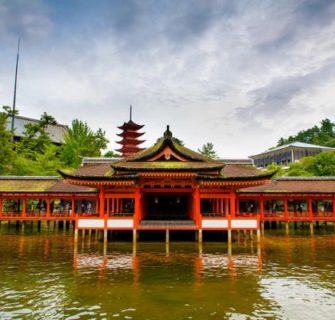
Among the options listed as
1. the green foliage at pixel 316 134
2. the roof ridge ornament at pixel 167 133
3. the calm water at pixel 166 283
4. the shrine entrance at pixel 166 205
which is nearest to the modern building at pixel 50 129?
the shrine entrance at pixel 166 205

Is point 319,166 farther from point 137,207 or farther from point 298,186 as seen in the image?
point 137,207

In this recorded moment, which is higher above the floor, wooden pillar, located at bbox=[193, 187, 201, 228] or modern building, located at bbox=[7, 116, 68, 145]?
modern building, located at bbox=[7, 116, 68, 145]

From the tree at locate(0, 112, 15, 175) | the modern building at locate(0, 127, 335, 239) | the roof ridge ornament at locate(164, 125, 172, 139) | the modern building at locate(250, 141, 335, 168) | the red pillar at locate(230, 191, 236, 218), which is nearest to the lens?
the modern building at locate(0, 127, 335, 239)

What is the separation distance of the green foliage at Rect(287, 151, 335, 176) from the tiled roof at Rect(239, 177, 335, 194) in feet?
51.1

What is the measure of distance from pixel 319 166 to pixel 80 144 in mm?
40687

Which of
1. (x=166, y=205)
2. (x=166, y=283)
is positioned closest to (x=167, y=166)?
(x=166, y=205)

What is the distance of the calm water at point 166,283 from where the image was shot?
1136 centimetres

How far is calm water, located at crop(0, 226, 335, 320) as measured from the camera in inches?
447

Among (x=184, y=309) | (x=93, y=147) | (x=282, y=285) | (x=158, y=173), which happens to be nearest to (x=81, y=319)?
(x=184, y=309)

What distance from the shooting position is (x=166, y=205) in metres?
33.1

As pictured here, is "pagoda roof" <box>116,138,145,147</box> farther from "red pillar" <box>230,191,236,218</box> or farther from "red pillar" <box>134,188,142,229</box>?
"red pillar" <box>230,191,236,218</box>

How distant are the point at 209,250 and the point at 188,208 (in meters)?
8.67

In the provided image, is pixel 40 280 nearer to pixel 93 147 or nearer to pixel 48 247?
pixel 48 247

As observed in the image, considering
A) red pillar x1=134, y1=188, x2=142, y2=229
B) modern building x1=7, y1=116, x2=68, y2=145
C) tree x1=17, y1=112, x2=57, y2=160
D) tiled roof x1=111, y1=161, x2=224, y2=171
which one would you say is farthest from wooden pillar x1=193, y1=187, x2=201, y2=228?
modern building x1=7, y1=116, x2=68, y2=145
